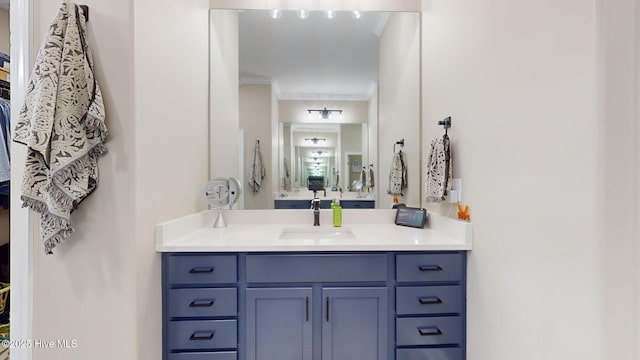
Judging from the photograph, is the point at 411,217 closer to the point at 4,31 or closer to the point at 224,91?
the point at 224,91

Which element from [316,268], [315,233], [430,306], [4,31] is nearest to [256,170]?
[315,233]

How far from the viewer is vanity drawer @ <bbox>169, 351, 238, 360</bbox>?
138cm

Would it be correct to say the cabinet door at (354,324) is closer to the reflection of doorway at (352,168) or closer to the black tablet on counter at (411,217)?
the black tablet on counter at (411,217)

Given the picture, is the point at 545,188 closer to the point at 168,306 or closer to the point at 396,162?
the point at 396,162

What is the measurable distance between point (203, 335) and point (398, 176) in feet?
5.13

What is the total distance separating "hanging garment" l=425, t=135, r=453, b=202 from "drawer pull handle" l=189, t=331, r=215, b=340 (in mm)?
1357

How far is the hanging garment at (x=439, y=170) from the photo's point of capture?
1.56m

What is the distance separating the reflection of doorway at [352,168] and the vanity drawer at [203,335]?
1242mm

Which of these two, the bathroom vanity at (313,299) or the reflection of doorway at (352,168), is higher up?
the reflection of doorway at (352,168)

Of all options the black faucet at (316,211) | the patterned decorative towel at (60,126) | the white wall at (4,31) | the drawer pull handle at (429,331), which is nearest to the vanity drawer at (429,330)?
the drawer pull handle at (429,331)

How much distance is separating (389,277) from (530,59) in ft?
3.60

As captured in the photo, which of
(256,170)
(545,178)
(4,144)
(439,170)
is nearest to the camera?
(545,178)

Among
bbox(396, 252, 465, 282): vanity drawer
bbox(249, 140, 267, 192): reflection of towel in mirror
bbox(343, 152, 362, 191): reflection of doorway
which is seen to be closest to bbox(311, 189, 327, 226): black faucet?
bbox(343, 152, 362, 191): reflection of doorway

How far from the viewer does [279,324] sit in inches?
55.5
